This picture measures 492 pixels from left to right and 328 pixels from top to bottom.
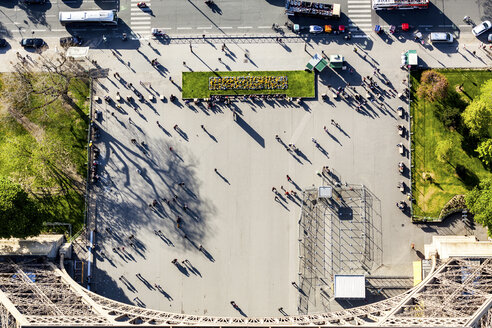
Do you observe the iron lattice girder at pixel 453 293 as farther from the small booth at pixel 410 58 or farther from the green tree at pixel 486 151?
the small booth at pixel 410 58

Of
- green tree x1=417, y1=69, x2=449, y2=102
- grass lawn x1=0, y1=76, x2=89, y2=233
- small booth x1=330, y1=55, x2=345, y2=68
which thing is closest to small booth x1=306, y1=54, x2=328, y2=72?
small booth x1=330, y1=55, x2=345, y2=68

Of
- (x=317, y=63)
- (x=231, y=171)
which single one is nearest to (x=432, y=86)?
(x=317, y=63)

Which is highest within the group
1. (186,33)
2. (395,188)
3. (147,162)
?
(186,33)

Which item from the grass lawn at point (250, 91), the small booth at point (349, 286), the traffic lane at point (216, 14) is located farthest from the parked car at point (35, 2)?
the small booth at point (349, 286)

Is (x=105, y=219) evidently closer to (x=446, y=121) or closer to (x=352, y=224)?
(x=352, y=224)

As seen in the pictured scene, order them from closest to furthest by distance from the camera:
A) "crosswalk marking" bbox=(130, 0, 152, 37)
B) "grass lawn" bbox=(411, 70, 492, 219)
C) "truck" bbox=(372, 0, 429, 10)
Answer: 1. "grass lawn" bbox=(411, 70, 492, 219)
2. "truck" bbox=(372, 0, 429, 10)
3. "crosswalk marking" bbox=(130, 0, 152, 37)

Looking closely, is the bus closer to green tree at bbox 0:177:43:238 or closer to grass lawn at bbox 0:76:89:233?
grass lawn at bbox 0:76:89:233

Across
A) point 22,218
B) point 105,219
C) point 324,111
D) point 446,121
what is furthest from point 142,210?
point 446,121

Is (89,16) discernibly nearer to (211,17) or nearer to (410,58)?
(211,17)
